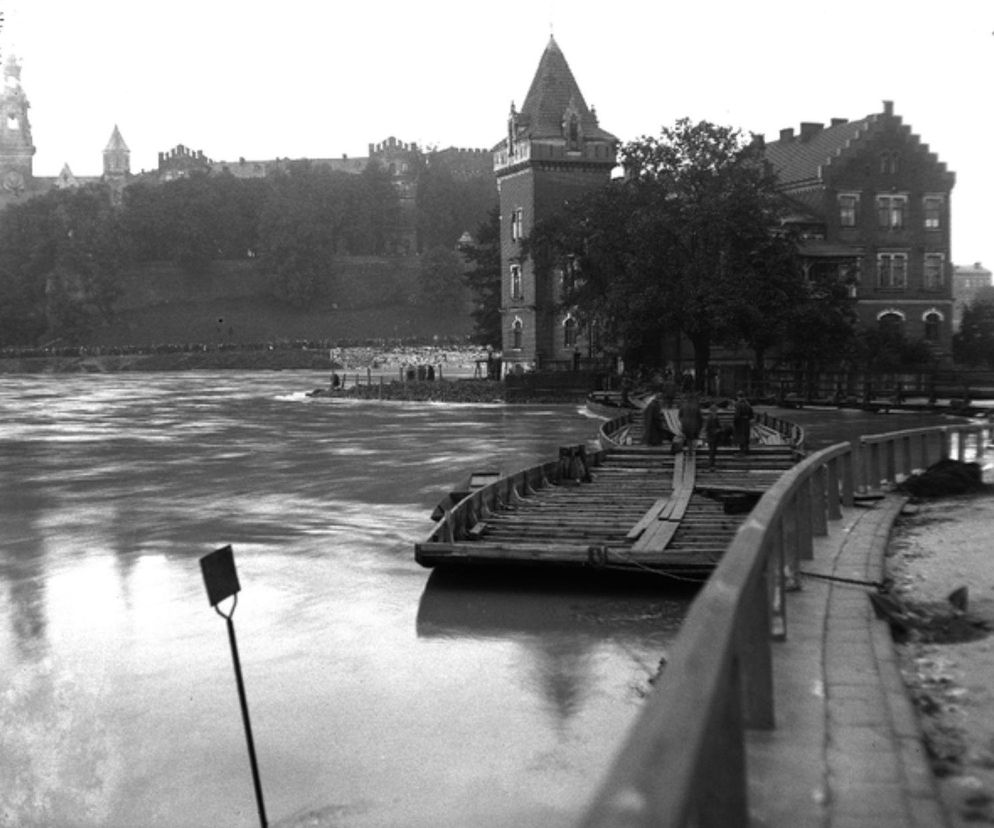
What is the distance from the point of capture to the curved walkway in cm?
593

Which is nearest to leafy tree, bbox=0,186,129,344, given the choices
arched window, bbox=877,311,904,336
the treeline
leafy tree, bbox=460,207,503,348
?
the treeline

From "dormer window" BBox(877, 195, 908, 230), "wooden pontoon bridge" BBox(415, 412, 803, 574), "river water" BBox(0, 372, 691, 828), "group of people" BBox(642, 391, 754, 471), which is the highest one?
"dormer window" BBox(877, 195, 908, 230)

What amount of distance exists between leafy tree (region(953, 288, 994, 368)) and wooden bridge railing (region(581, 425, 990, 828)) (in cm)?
7035

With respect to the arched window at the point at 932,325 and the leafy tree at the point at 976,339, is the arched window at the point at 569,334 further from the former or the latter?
the leafy tree at the point at 976,339

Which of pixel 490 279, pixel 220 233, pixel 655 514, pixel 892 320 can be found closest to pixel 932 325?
pixel 892 320

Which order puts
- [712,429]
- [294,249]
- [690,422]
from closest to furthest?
[712,429]
[690,422]
[294,249]

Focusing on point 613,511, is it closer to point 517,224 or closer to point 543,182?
point 543,182

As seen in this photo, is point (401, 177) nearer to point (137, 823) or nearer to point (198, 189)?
point (198, 189)

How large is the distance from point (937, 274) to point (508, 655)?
64.6 meters

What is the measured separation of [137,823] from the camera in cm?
996

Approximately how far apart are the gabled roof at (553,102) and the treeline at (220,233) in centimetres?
A: 7636

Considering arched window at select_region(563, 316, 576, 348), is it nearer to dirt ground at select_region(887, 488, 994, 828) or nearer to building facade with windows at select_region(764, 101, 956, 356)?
building facade with windows at select_region(764, 101, 956, 356)

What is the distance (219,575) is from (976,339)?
73.1 meters

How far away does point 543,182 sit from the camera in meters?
77.4
